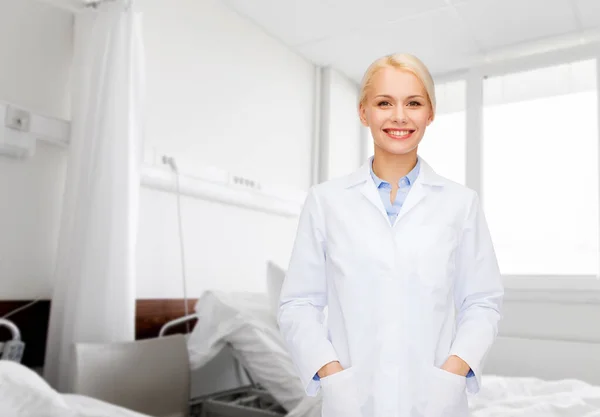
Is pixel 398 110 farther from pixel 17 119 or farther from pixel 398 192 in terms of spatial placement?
pixel 17 119

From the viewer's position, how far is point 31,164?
7.16 ft

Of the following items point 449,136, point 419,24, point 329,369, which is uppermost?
point 419,24

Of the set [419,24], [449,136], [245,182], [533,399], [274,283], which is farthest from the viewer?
[449,136]

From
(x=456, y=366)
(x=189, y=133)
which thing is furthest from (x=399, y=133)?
(x=189, y=133)

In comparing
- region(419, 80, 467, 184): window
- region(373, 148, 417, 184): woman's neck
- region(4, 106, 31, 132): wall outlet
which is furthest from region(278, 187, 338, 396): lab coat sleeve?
region(419, 80, 467, 184): window

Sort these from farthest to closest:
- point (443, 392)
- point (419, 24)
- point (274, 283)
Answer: point (419, 24) < point (274, 283) < point (443, 392)

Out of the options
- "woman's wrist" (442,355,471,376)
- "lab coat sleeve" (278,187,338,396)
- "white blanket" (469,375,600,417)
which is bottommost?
"white blanket" (469,375,600,417)

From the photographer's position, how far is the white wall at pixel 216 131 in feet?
8.89

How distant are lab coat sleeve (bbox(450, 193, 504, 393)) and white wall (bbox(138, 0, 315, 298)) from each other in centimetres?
201

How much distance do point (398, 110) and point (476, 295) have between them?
27 cm

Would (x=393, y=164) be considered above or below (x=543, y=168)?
below

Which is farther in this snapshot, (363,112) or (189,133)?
(189,133)

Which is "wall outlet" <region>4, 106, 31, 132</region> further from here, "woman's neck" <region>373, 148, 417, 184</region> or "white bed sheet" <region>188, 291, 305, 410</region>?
"woman's neck" <region>373, 148, 417, 184</region>

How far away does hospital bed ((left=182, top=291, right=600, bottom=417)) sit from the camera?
1.89 m
